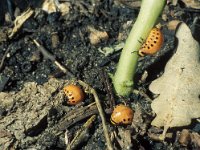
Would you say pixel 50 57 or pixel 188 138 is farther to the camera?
pixel 50 57

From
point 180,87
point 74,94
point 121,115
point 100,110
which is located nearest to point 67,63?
point 74,94

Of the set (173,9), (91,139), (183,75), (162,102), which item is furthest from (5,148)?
(173,9)

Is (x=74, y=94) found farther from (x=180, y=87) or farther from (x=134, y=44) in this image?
(x=180, y=87)

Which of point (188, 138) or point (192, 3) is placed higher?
point (192, 3)

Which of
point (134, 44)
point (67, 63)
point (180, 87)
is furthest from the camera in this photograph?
point (67, 63)

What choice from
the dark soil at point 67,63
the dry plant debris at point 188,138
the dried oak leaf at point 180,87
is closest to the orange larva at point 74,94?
the dark soil at point 67,63

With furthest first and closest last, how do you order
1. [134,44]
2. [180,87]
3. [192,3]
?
[192,3]
[180,87]
[134,44]

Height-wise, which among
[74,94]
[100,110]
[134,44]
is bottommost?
[100,110]
